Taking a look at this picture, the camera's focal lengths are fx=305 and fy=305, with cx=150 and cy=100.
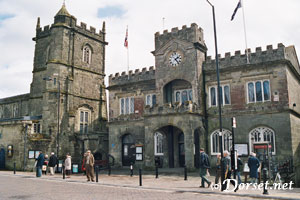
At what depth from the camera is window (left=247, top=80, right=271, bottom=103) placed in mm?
24922

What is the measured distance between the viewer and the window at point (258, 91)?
24922 mm

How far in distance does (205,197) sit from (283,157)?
13.2m

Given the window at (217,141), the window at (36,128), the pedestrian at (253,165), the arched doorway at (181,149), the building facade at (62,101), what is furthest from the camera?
the window at (36,128)

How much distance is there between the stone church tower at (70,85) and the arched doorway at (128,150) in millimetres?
3403

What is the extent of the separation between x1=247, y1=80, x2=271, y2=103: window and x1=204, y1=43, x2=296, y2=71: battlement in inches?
71.1

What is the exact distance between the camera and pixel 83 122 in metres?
35.8

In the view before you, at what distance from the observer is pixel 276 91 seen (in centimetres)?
2442

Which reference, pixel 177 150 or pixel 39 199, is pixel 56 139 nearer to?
pixel 177 150

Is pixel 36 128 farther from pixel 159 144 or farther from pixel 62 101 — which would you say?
pixel 159 144

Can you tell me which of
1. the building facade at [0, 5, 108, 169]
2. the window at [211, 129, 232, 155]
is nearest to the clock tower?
the window at [211, 129, 232, 155]

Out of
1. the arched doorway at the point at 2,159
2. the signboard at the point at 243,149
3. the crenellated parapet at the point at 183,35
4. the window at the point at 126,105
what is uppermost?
the crenellated parapet at the point at 183,35

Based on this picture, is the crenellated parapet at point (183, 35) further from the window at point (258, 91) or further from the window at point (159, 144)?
the window at point (159, 144)

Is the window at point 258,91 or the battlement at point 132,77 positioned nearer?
the window at point 258,91

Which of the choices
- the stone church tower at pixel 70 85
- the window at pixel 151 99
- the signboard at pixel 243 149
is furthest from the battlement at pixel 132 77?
the signboard at pixel 243 149
